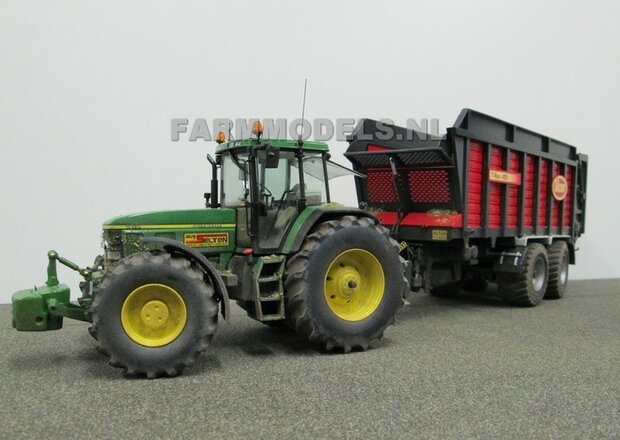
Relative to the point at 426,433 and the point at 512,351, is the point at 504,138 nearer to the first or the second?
the point at 512,351

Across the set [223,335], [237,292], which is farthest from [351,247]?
[223,335]

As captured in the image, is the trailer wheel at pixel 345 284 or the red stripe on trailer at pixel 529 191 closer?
the trailer wheel at pixel 345 284

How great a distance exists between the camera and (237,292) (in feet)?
16.4

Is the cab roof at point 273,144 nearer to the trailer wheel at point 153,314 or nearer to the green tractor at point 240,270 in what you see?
the green tractor at point 240,270

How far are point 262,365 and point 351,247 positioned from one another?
4.29ft

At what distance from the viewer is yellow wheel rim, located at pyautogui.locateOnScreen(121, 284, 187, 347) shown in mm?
4281

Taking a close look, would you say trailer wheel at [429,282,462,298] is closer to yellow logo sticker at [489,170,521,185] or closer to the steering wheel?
yellow logo sticker at [489,170,521,185]

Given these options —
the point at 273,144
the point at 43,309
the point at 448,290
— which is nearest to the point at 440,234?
the point at 448,290

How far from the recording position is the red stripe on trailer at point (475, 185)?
646cm

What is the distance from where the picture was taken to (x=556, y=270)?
8000mm

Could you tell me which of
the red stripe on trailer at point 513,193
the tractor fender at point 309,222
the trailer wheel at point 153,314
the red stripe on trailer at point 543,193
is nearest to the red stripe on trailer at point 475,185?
the red stripe on trailer at point 513,193

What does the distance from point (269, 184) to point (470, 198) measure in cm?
265

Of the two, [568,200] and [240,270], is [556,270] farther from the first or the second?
[240,270]

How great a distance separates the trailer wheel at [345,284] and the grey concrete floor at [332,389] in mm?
233
